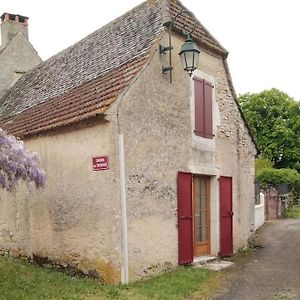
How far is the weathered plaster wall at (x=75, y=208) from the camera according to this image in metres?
8.15

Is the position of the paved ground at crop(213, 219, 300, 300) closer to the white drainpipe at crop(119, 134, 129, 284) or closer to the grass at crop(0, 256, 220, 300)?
the grass at crop(0, 256, 220, 300)

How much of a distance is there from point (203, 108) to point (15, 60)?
1018 cm

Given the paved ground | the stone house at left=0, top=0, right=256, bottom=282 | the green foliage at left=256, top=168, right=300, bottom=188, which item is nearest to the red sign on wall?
the stone house at left=0, top=0, right=256, bottom=282

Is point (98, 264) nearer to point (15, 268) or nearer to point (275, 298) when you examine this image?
point (15, 268)

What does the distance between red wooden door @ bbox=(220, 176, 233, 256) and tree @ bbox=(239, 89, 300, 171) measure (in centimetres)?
2525

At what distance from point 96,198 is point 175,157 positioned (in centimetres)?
211

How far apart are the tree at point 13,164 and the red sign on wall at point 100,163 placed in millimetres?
1077

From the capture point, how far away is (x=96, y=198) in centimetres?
844

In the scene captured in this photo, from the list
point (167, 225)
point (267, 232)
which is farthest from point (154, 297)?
point (267, 232)

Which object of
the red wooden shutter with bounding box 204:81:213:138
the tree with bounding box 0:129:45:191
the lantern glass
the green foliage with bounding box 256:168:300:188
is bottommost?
the green foliage with bounding box 256:168:300:188

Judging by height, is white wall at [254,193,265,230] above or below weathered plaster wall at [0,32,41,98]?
below

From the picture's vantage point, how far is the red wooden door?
11000mm

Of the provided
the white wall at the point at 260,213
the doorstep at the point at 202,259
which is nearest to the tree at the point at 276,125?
the white wall at the point at 260,213

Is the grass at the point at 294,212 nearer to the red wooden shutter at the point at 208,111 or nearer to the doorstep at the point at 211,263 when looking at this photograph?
the doorstep at the point at 211,263
